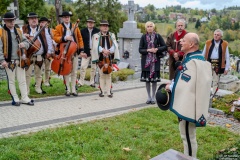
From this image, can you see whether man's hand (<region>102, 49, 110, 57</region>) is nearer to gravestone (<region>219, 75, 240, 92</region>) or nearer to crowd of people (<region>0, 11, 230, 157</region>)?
crowd of people (<region>0, 11, 230, 157</region>)

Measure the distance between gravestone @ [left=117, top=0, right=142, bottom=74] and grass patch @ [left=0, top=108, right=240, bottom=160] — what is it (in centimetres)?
712

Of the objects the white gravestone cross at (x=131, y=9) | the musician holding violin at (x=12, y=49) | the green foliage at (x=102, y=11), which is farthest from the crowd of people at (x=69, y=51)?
the green foliage at (x=102, y=11)

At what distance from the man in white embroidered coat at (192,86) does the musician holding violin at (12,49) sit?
14.1ft

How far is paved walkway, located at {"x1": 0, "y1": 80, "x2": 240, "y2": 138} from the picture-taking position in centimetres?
582

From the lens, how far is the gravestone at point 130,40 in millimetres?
13117

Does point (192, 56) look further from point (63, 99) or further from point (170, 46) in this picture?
point (63, 99)

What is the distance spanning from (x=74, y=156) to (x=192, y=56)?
225 cm

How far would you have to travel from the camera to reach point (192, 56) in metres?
3.80

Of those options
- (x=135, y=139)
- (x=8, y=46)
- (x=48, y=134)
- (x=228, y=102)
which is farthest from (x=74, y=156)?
(x=228, y=102)

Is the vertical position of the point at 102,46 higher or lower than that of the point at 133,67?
higher

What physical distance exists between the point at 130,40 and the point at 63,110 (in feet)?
23.0

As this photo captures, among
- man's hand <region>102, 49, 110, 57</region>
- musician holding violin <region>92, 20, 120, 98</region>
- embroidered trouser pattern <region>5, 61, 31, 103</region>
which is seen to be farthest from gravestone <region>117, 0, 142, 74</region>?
embroidered trouser pattern <region>5, 61, 31, 103</region>

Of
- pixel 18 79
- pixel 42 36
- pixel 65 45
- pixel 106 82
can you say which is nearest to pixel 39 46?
pixel 42 36

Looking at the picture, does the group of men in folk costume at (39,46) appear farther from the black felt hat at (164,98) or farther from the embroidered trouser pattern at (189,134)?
the embroidered trouser pattern at (189,134)
